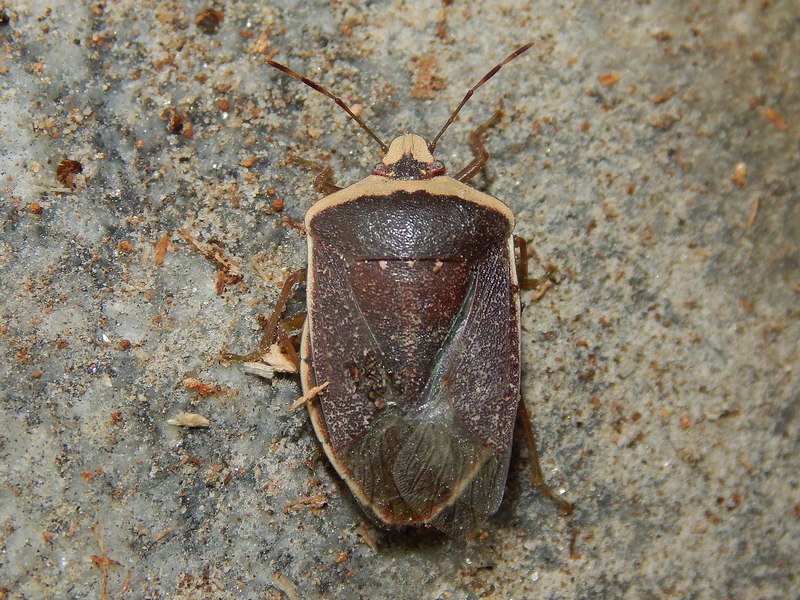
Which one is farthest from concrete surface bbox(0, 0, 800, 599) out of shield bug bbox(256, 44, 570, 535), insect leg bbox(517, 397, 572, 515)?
shield bug bbox(256, 44, 570, 535)

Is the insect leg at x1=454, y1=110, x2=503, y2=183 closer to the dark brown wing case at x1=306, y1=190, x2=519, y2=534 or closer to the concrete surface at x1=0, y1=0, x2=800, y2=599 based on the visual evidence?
the concrete surface at x1=0, y1=0, x2=800, y2=599

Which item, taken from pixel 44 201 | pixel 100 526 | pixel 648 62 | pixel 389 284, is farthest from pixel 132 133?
pixel 648 62

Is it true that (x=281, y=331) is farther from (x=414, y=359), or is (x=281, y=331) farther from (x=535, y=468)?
(x=535, y=468)

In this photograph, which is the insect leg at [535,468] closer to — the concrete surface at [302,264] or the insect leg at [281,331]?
the concrete surface at [302,264]

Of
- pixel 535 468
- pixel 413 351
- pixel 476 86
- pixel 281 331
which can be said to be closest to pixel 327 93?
pixel 476 86

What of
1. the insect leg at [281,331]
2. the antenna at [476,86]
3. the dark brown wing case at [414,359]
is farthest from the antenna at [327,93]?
the insect leg at [281,331]
